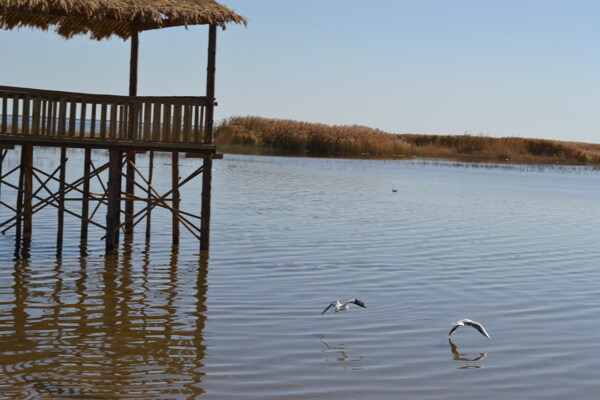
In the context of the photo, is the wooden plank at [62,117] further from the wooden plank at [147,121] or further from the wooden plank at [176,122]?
the wooden plank at [176,122]

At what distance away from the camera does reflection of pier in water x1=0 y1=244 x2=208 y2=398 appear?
848 centimetres

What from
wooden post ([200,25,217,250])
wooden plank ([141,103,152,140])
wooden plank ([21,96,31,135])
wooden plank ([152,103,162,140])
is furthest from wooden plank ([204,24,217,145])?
wooden plank ([21,96,31,135])

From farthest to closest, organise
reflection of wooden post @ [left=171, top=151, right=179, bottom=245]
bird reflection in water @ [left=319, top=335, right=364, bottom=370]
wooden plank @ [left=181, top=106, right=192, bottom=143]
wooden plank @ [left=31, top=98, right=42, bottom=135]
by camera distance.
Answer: reflection of wooden post @ [left=171, top=151, right=179, bottom=245] → wooden plank @ [left=181, top=106, right=192, bottom=143] → wooden plank @ [left=31, top=98, right=42, bottom=135] → bird reflection in water @ [left=319, top=335, right=364, bottom=370]

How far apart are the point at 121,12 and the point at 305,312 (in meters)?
6.53

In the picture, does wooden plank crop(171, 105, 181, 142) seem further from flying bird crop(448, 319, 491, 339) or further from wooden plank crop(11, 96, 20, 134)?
flying bird crop(448, 319, 491, 339)

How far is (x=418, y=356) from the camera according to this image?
989cm

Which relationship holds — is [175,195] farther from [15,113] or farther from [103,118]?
[15,113]

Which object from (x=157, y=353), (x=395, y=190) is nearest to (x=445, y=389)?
(x=157, y=353)

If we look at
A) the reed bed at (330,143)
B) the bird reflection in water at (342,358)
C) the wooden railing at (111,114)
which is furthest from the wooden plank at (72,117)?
the reed bed at (330,143)

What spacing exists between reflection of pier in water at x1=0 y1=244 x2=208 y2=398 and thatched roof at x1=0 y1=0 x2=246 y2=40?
4156 millimetres

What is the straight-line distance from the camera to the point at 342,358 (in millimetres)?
9680

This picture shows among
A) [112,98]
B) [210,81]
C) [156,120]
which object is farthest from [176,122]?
[112,98]

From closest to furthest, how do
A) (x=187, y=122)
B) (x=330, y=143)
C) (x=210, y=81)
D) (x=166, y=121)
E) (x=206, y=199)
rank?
(x=166, y=121) < (x=187, y=122) < (x=210, y=81) < (x=206, y=199) < (x=330, y=143)

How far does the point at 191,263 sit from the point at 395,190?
19185 millimetres
